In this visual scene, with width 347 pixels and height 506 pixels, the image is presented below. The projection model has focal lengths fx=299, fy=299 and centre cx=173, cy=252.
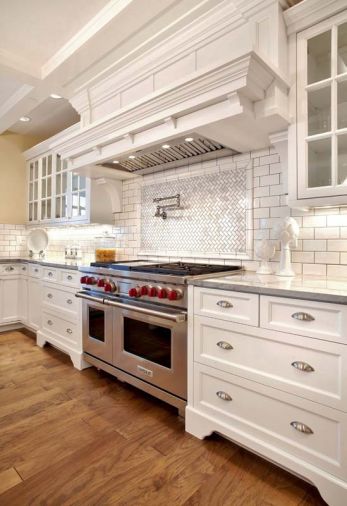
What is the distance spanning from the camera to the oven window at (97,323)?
245cm

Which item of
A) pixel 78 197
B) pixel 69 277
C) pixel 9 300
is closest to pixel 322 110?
pixel 69 277

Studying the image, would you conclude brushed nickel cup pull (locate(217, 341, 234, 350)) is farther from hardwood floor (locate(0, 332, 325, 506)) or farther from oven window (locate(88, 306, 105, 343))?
oven window (locate(88, 306, 105, 343))

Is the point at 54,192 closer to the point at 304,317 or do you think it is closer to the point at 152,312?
the point at 152,312

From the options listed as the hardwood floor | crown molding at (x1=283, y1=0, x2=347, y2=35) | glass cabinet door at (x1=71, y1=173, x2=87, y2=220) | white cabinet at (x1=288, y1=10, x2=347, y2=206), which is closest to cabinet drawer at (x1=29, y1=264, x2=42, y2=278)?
glass cabinet door at (x1=71, y1=173, x2=87, y2=220)

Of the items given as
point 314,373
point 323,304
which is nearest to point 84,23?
point 323,304

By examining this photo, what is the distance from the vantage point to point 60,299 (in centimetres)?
297

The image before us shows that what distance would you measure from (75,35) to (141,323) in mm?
2159

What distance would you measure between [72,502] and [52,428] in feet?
1.99

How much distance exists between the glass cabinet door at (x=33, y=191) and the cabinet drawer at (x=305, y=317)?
365 cm

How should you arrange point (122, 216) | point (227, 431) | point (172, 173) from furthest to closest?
point (122, 216)
point (172, 173)
point (227, 431)

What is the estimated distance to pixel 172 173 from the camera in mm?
2709

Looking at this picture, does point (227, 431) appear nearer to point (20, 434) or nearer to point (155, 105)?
point (20, 434)

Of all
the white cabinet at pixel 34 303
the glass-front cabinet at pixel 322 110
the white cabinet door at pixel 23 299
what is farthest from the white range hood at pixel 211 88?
the white cabinet door at pixel 23 299

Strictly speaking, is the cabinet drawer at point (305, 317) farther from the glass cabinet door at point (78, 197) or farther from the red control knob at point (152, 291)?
the glass cabinet door at point (78, 197)
